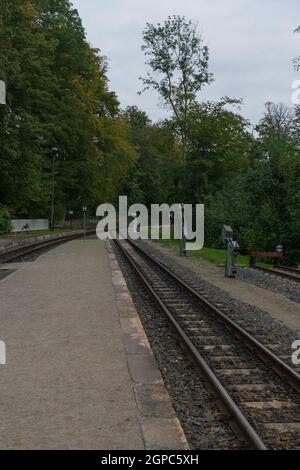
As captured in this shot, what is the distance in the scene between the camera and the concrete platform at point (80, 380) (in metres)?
4.48

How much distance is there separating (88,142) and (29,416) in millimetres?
52711

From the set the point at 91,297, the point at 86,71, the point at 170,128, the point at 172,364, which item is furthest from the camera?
the point at 86,71

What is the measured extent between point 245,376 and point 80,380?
6.73 feet

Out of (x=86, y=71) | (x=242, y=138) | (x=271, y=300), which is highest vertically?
(x=86, y=71)

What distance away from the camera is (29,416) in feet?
16.1

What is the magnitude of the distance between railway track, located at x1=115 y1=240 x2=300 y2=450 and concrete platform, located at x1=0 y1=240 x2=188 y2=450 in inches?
23.7

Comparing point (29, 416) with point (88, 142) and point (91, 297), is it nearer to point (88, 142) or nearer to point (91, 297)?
point (91, 297)

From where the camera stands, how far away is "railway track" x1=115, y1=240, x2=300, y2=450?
490 cm

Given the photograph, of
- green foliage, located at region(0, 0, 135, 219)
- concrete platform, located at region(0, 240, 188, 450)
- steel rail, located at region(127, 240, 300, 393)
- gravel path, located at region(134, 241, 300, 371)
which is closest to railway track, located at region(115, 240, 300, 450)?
steel rail, located at region(127, 240, 300, 393)

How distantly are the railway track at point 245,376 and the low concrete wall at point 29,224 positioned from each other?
41.5 metres

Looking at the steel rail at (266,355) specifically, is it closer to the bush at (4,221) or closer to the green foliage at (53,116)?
the green foliage at (53,116)

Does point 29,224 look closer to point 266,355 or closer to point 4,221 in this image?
point 4,221

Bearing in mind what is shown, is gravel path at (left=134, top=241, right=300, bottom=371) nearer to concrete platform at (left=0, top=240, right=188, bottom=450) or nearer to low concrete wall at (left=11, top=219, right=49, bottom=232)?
concrete platform at (left=0, top=240, right=188, bottom=450)
